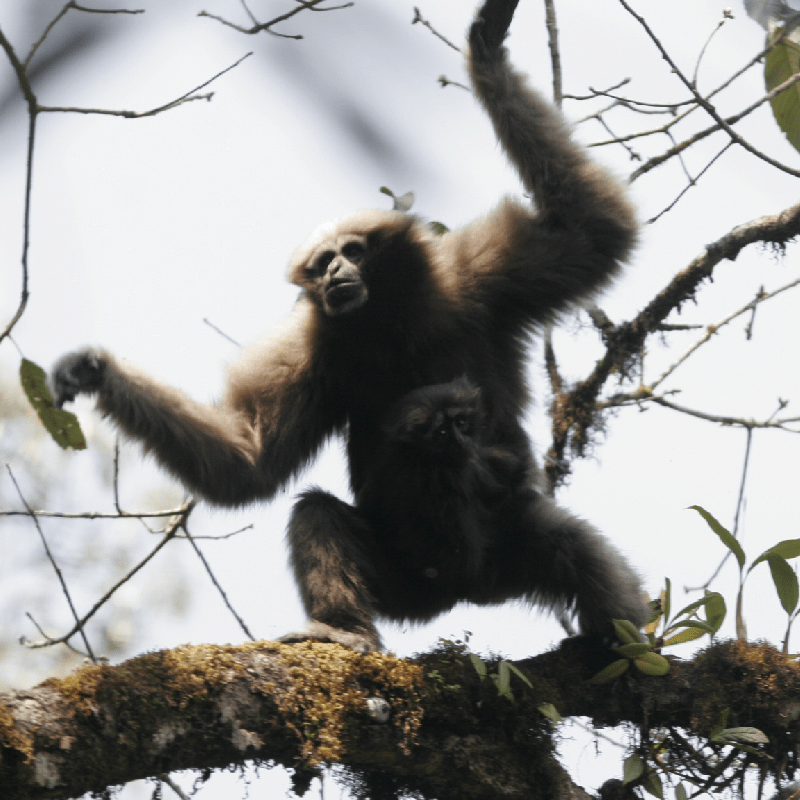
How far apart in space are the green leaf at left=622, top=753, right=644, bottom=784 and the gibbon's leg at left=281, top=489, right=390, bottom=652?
1.50m

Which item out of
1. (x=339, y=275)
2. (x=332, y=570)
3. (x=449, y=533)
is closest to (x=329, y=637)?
(x=332, y=570)

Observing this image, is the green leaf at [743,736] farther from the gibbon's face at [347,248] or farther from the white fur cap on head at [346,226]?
the white fur cap on head at [346,226]

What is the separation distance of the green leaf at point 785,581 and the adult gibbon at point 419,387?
2.82 ft

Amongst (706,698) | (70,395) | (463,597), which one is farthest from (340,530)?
(706,698)

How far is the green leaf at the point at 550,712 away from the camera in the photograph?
4504 millimetres

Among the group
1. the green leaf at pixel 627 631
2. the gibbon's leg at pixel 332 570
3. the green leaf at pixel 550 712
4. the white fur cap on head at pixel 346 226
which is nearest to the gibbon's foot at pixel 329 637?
the gibbon's leg at pixel 332 570

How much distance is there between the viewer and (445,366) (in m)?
6.22

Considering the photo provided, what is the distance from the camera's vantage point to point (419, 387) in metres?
6.18

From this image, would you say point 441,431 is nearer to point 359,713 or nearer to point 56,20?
point 359,713

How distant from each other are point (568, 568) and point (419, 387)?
1.65 m

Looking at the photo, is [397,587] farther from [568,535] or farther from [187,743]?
[187,743]

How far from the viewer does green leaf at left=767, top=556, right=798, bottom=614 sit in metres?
5.38

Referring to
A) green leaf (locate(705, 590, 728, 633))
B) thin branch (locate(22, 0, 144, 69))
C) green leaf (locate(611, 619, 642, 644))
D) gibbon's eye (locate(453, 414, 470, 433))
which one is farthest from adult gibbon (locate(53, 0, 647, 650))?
thin branch (locate(22, 0, 144, 69))

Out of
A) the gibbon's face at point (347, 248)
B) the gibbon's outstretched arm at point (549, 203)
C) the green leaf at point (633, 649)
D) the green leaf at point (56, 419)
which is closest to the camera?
the green leaf at point (56, 419)
